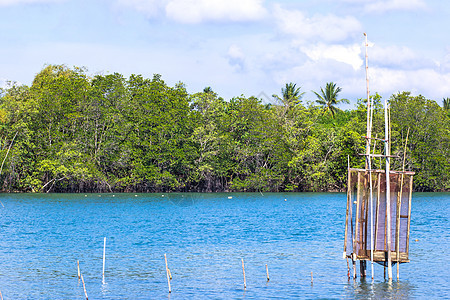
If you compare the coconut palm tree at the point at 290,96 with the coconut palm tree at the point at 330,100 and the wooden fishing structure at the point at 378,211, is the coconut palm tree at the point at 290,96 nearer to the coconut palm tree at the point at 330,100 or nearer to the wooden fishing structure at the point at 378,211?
the coconut palm tree at the point at 330,100

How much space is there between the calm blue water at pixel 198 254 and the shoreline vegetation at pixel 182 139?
121 ft

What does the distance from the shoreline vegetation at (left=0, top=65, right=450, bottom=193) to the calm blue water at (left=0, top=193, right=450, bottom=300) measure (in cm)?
3678

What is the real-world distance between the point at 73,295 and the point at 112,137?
305 ft

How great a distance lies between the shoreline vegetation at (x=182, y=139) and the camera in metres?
114

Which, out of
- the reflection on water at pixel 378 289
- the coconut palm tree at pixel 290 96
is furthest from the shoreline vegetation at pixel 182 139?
the reflection on water at pixel 378 289

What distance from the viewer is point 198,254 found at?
4059cm

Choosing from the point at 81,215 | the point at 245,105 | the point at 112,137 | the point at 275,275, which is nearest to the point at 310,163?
the point at 245,105

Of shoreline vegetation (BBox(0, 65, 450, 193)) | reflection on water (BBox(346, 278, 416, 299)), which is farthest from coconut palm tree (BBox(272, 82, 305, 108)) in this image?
reflection on water (BBox(346, 278, 416, 299))

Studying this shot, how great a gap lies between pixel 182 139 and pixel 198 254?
8147 cm

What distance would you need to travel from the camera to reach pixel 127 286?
2939cm

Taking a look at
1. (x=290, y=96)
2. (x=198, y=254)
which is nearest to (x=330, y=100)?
(x=290, y=96)

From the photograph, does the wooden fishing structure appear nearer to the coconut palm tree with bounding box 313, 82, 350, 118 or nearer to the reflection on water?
the reflection on water

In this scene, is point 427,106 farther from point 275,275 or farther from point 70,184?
point 275,275

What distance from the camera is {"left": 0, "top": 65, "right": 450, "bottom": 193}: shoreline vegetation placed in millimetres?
113812
